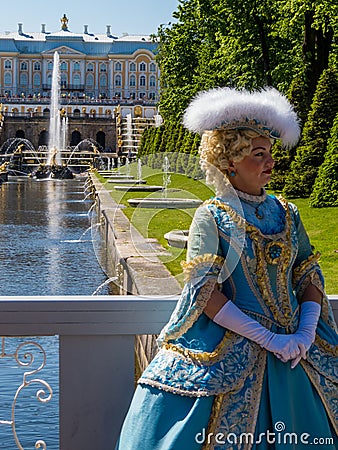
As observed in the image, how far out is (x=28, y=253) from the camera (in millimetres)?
11516

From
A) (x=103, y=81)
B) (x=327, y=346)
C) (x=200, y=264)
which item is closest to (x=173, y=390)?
(x=200, y=264)

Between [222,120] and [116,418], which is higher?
[222,120]

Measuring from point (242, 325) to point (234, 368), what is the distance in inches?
4.7

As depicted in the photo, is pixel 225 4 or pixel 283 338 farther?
pixel 225 4

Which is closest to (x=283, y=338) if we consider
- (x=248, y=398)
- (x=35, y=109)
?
(x=248, y=398)

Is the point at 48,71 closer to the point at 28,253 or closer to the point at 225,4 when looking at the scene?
the point at 225,4

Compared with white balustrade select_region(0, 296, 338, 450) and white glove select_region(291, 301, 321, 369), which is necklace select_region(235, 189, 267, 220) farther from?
white balustrade select_region(0, 296, 338, 450)

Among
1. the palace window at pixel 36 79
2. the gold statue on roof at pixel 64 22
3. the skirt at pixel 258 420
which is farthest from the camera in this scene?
the gold statue on roof at pixel 64 22

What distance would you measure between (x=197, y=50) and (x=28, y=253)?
60.5 ft

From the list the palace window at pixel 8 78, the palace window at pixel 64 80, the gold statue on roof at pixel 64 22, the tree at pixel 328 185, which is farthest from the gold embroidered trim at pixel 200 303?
the gold statue on roof at pixel 64 22

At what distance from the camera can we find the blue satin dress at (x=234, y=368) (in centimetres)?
233

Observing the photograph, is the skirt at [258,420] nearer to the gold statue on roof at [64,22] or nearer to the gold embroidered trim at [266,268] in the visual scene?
the gold embroidered trim at [266,268]

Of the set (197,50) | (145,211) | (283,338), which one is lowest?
(283,338)

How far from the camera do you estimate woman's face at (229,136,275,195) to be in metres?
2.54
